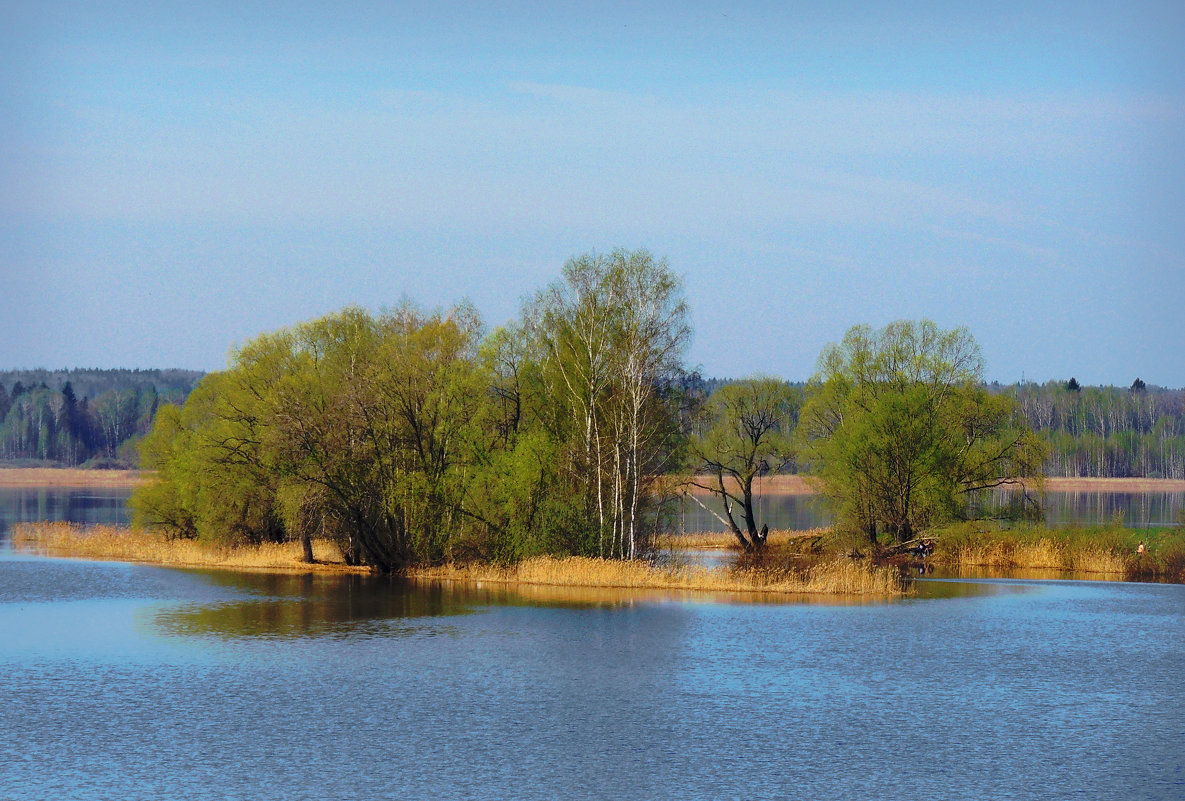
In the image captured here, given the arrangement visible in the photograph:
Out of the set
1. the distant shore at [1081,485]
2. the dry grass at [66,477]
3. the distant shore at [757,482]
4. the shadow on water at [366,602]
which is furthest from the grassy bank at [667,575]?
the dry grass at [66,477]

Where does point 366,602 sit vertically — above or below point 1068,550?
below

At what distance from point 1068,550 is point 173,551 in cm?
4702

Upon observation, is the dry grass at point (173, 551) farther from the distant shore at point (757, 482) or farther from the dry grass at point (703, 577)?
the distant shore at point (757, 482)

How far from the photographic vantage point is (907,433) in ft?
195

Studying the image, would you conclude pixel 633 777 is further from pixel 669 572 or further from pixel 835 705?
pixel 669 572

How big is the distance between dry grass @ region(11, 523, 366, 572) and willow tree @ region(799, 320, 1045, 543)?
26.2 meters

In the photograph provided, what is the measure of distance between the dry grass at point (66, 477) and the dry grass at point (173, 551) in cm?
10262

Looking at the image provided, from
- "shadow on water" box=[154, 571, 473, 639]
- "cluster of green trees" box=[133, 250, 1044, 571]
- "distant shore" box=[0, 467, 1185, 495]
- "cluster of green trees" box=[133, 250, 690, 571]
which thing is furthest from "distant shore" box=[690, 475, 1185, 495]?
"shadow on water" box=[154, 571, 473, 639]

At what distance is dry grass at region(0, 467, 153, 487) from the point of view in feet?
558

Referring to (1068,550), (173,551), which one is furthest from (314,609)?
(1068,550)

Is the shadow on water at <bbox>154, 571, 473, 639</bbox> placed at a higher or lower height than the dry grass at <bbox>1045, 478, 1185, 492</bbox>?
lower

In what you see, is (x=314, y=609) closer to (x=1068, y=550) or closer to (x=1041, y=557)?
(x=1041, y=557)

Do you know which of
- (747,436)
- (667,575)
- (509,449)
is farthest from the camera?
(747,436)

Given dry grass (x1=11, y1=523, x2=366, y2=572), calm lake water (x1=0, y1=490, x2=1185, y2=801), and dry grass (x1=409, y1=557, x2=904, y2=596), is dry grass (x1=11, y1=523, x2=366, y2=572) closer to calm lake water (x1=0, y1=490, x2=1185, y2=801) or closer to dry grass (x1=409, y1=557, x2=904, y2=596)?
dry grass (x1=409, y1=557, x2=904, y2=596)
